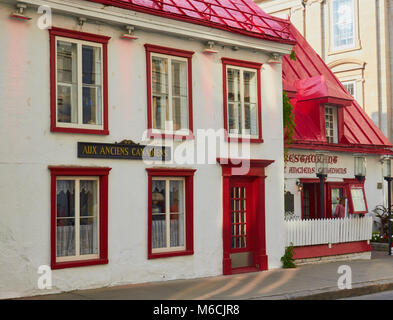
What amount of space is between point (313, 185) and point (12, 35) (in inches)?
471

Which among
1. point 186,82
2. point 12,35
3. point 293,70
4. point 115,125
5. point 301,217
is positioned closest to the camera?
point 12,35

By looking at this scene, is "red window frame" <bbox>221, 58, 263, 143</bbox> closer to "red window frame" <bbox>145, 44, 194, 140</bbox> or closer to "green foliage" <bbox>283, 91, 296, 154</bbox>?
"red window frame" <bbox>145, 44, 194, 140</bbox>

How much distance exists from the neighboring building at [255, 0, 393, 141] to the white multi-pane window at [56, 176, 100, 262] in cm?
1936

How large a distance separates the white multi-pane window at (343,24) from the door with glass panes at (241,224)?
16.6 m

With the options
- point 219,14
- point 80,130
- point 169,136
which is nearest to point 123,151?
point 80,130

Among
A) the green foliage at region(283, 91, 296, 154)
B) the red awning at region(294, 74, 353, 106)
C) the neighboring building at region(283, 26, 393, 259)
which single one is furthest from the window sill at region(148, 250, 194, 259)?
the red awning at region(294, 74, 353, 106)

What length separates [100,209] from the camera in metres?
12.5

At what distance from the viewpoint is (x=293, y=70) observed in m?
22.1

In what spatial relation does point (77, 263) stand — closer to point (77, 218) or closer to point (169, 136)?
point (77, 218)

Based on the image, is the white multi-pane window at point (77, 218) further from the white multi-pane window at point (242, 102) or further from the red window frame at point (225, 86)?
the white multi-pane window at point (242, 102)

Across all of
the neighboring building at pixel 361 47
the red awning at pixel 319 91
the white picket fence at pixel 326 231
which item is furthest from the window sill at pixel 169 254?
the neighboring building at pixel 361 47

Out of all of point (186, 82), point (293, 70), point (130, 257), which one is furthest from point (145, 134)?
point (293, 70)

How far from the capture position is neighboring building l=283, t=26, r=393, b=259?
57.1 feet

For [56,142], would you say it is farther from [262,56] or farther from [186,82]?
[262,56]
